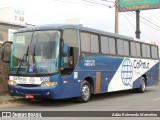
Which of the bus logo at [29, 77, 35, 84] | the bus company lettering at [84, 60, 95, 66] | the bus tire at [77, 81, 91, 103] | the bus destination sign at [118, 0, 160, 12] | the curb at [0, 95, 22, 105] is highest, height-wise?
the bus destination sign at [118, 0, 160, 12]

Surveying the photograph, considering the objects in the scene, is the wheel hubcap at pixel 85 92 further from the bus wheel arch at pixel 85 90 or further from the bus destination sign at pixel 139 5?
the bus destination sign at pixel 139 5

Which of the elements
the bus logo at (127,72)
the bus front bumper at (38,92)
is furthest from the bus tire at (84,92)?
the bus logo at (127,72)

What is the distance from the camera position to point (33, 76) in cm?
1382

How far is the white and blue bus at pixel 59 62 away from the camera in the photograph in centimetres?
1374

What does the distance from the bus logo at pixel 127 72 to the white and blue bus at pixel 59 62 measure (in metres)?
1.88

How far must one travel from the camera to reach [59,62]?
13.8 meters

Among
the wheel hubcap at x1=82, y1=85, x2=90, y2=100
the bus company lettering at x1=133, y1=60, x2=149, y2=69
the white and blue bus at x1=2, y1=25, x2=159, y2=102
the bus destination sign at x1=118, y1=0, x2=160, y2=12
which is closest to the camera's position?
the white and blue bus at x1=2, y1=25, x2=159, y2=102

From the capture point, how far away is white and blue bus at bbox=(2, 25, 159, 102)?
1374cm

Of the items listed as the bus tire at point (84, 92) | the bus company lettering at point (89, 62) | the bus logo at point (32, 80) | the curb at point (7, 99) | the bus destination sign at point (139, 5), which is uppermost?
the bus destination sign at point (139, 5)

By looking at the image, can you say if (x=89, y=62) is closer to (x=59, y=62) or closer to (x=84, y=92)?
(x=84, y=92)

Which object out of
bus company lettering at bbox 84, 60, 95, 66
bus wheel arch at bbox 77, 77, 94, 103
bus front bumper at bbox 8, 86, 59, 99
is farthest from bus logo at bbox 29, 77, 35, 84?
bus company lettering at bbox 84, 60, 95, 66

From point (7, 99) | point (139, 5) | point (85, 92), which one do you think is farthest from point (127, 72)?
point (139, 5)

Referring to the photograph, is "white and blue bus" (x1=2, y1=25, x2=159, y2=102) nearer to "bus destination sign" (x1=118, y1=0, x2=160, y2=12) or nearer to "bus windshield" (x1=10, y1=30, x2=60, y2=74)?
"bus windshield" (x1=10, y1=30, x2=60, y2=74)

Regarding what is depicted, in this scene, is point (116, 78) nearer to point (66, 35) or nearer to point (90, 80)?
point (90, 80)
